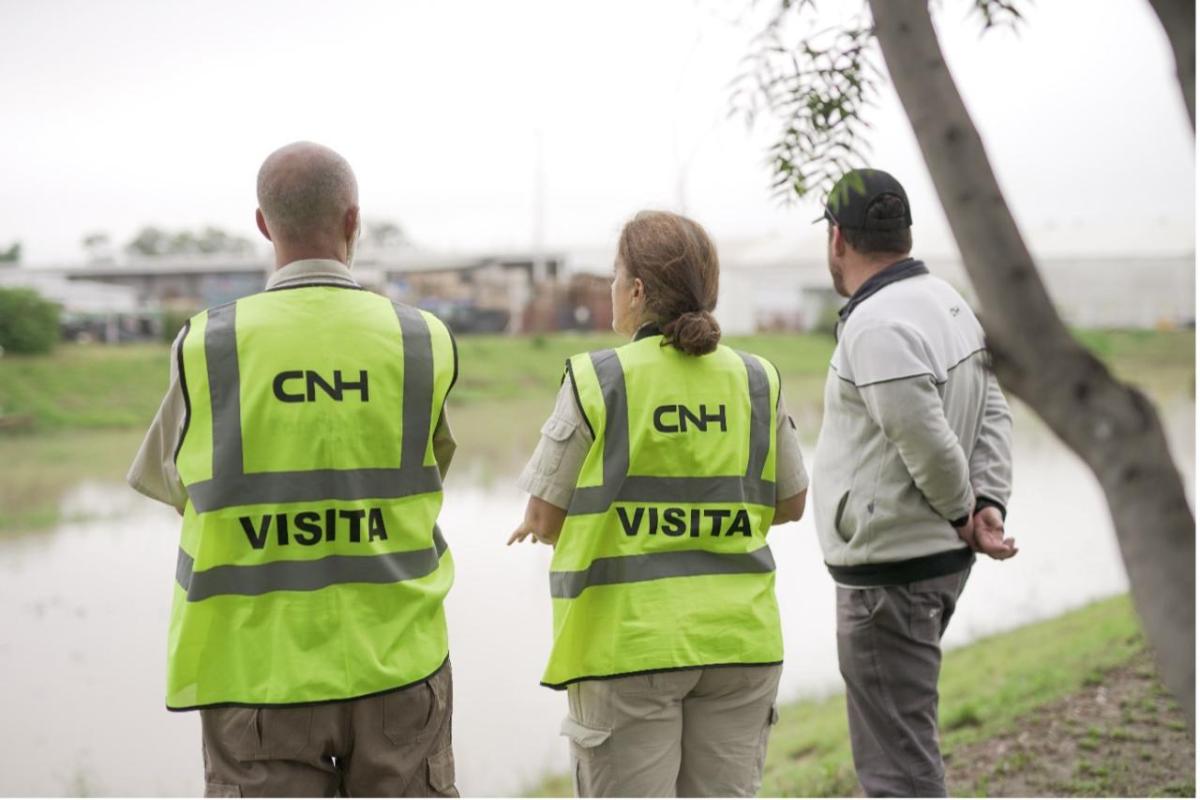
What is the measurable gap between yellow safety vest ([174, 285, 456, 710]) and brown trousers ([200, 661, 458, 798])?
0.04m

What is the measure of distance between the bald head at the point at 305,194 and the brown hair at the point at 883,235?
44.2 inches

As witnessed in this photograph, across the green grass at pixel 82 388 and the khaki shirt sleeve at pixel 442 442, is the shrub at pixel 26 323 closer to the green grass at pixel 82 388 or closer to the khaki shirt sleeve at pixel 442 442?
the green grass at pixel 82 388

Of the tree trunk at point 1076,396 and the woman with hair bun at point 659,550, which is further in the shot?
the woman with hair bun at point 659,550

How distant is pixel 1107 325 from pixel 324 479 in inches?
1466

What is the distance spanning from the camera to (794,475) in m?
2.34

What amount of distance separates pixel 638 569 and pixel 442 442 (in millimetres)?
432

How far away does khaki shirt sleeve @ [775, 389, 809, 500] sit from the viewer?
233 cm

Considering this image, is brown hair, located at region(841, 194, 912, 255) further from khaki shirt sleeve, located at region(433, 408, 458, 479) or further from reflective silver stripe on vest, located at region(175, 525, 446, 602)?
reflective silver stripe on vest, located at region(175, 525, 446, 602)

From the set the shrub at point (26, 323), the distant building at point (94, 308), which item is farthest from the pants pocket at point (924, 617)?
the distant building at point (94, 308)

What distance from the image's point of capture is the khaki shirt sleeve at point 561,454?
2131 millimetres

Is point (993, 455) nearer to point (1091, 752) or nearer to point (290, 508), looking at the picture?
point (290, 508)

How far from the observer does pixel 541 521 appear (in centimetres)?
217

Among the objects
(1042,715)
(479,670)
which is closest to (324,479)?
(1042,715)

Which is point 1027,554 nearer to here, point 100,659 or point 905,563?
point 100,659
